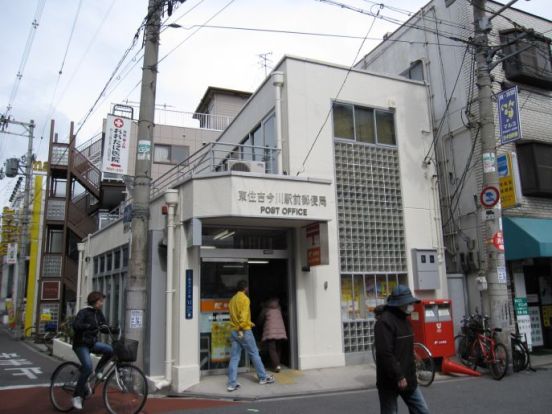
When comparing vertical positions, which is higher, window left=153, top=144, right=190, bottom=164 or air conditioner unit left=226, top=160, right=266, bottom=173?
window left=153, top=144, right=190, bottom=164

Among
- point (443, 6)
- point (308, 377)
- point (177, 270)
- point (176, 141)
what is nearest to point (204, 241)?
point (177, 270)

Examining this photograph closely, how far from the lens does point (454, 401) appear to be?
25.2ft

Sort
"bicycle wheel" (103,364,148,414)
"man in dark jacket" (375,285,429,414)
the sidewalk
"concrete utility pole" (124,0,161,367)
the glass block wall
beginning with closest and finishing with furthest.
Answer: "man in dark jacket" (375,285,429,414), "bicycle wheel" (103,364,148,414), "concrete utility pole" (124,0,161,367), the sidewalk, the glass block wall

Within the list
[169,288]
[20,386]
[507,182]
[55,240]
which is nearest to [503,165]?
[507,182]

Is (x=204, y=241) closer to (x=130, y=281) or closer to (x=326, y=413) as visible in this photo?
(x=130, y=281)

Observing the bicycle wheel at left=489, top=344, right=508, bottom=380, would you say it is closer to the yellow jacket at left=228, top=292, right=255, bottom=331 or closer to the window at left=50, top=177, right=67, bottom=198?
the yellow jacket at left=228, top=292, right=255, bottom=331

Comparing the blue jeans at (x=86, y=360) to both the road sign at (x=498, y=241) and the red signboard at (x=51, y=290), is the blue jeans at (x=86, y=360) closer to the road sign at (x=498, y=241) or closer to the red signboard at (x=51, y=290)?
the road sign at (x=498, y=241)

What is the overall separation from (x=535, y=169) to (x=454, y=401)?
797 cm

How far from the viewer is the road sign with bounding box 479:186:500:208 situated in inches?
410

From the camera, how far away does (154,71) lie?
29.8ft

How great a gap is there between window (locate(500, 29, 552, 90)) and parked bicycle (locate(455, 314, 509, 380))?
23.5 feet

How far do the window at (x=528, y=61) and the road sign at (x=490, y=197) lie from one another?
4798mm

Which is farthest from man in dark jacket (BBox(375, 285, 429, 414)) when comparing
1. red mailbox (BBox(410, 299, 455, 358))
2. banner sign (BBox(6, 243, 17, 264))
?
banner sign (BBox(6, 243, 17, 264))

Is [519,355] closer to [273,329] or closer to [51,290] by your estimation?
[273,329]
